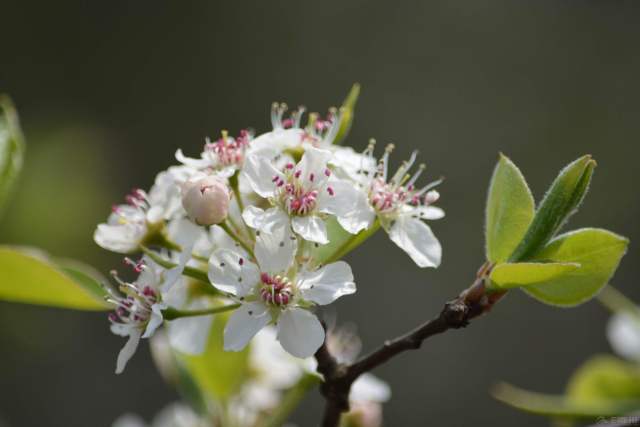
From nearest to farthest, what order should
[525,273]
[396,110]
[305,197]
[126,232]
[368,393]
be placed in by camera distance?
[525,273] < [305,197] < [126,232] < [368,393] < [396,110]

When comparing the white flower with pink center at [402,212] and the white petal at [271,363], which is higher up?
the white flower with pink center at [402,212]

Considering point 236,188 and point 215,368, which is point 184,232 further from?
point 215,368

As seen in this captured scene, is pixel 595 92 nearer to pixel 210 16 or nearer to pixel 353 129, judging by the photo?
pixel 353 129

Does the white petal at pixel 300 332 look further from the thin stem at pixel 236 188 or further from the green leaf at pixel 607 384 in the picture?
the green leaf at pixel 607 384

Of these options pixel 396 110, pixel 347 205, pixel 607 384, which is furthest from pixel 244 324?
pixel 396 110

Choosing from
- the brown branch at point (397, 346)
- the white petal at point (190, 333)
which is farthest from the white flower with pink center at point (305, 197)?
the white petal at point (190, 333)

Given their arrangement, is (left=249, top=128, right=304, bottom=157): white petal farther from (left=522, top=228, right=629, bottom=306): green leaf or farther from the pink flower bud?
(left=522, top=228, right=629, bottom=306): green leaf

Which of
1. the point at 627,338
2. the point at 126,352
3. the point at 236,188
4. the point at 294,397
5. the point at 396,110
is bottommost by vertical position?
the point at 396,110

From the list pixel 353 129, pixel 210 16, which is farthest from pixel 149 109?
pixel 353 129

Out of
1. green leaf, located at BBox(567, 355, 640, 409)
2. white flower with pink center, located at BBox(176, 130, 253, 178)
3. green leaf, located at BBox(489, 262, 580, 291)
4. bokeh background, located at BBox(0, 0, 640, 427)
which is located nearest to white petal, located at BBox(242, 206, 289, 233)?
white flower with pink center, located at BBox(176, 130, 253, 178)
